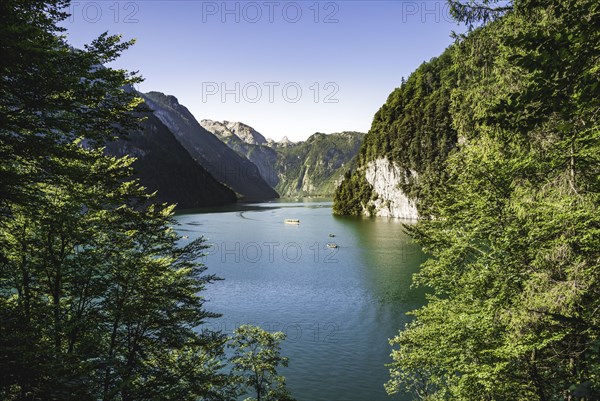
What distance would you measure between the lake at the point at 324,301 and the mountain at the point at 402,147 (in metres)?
60.4

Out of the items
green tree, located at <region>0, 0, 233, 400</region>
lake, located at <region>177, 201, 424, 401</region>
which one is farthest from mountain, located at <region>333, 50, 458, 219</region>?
green tree, located at <region>0, 0, 233, 400</region>

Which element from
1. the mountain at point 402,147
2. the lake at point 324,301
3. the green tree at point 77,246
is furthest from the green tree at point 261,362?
the mountain at point 402,147

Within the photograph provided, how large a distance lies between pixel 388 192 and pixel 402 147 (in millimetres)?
19627

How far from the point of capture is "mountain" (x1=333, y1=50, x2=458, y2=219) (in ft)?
445

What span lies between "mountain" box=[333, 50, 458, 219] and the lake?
198ft

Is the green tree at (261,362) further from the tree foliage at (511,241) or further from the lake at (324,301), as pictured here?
the tree foliage at (511,241)

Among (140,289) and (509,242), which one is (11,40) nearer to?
(140,289)

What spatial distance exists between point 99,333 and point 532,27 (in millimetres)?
20301

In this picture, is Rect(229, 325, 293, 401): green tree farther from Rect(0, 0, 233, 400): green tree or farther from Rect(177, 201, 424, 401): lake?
Rect(177, 201, 424, 401): lake

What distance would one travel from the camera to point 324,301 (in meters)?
44.9

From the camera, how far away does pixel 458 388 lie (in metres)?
14.5

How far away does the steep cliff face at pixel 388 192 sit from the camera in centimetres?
14662

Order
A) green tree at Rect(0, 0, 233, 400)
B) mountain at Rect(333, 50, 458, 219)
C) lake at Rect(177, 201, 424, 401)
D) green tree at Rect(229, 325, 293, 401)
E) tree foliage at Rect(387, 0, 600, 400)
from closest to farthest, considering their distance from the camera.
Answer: green tree at Rect(0, 0, 233, 400) < tree foliage at Rect(387, 0, 600, 400) < green tree at Rect(229, 325, 293, 401) < lake at Rect(177, 201, 424, 401) < mountain at Rect(333, 50, 458, 219)

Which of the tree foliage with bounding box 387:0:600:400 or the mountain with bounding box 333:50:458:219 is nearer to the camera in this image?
the tree foliage with bounding box 387:0:600:400
